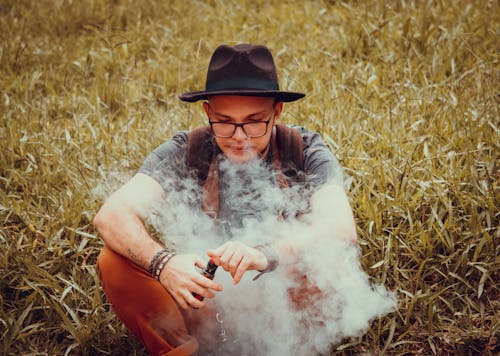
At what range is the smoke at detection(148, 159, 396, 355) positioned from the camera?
268 cm

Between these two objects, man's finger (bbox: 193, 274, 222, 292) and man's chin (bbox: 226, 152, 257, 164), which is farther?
man's chin (bbox: 226, 152, 257, 164)

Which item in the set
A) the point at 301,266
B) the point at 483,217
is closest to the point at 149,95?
the point at 301,266

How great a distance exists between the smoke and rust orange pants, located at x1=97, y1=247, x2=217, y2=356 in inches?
13.1

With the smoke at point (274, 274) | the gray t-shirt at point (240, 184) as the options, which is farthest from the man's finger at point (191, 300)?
the gray t-shirt at point (240, 184)

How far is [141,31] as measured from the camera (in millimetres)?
5816

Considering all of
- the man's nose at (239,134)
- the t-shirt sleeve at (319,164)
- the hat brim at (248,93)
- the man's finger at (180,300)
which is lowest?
the man's finger at (180,300)

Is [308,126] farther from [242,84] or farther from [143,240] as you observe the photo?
[143,240]

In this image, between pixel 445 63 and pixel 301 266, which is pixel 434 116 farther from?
pixel 301 266

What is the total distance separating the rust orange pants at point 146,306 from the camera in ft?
8.00

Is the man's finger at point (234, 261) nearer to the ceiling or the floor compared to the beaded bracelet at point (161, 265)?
nearer to the ceiling

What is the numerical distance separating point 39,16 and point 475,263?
5.76 m

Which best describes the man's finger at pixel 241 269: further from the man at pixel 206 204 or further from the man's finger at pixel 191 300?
the man's finger at pixel 191 300

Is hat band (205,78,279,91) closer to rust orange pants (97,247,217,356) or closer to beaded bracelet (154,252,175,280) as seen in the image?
beaded bracelet (154,252,175,280)

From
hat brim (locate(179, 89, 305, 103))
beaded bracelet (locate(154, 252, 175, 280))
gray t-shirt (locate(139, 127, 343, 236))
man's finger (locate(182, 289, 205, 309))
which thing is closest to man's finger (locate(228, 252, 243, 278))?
man's finger (locate(182, 289, 205, 309))
